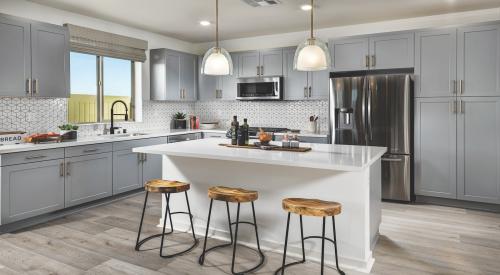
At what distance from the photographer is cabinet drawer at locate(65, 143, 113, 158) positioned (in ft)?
14.2

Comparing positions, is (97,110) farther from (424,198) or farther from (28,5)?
(424,198)

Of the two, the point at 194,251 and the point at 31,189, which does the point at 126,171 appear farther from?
the point at 194,251

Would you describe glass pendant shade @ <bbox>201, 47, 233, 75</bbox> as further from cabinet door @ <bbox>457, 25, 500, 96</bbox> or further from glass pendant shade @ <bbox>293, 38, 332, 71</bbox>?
cabinet door @ <bbox>457, 25, 500, 96</bbox>

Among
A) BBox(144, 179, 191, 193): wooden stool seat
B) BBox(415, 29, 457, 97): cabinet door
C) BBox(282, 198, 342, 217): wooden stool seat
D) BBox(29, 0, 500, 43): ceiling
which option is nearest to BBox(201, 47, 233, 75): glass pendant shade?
BBox(144, 179, 191, 193): wooden stool seat

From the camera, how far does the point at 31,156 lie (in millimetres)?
3906

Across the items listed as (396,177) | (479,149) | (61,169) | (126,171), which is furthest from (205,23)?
(479,149)

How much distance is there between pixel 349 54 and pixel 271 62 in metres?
1.33

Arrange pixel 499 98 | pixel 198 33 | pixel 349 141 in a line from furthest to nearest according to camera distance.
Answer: pixel 198 33 < pixel 349 141 < pixel 499 98

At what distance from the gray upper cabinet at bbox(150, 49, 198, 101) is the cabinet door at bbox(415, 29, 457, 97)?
367 cm

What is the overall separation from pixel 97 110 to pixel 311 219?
12.5 feet

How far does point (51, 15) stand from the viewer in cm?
471

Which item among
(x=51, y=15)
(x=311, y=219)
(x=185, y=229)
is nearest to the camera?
(x=311, y=219)

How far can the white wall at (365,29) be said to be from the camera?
16.3ft

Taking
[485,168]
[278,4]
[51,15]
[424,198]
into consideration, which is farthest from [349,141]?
[51,15]
